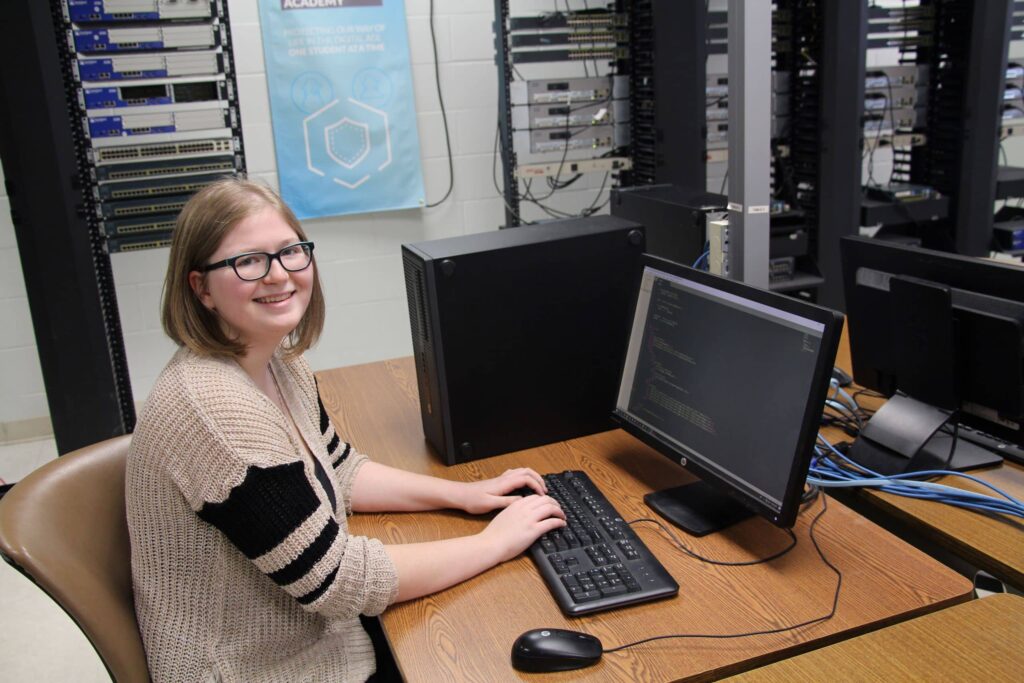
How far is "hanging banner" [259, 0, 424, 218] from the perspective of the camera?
3395 millimetres

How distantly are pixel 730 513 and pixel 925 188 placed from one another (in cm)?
289

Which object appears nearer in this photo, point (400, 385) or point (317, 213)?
point (400, 385)

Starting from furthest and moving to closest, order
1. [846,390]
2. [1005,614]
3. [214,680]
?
1. [846,390]
2. [214,680]
3. [1005,614]

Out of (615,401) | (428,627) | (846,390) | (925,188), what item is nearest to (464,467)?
(615,401)

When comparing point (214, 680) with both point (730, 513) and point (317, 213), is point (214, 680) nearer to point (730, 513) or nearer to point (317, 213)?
point (730, 513)

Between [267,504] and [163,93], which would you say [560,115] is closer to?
[163,93]

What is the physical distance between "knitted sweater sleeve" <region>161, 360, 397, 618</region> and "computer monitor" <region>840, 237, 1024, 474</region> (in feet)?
3.09

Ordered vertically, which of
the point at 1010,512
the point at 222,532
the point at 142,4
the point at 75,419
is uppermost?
the point at 142,4

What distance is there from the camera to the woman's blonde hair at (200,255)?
1.22 metres

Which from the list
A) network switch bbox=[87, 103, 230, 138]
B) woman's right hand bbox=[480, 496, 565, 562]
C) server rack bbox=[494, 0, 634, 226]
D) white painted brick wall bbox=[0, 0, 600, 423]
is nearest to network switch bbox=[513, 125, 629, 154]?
server rack bbox=[494, 0, 634, 226]

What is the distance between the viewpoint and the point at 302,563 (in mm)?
1126

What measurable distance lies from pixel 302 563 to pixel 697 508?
637mm

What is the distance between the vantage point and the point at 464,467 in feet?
5.30

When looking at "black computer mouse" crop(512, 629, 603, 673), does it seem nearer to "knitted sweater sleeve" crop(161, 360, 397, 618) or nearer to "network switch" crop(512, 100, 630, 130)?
"knitted sweater sleeve" crop(161, 360, 397, 618)
